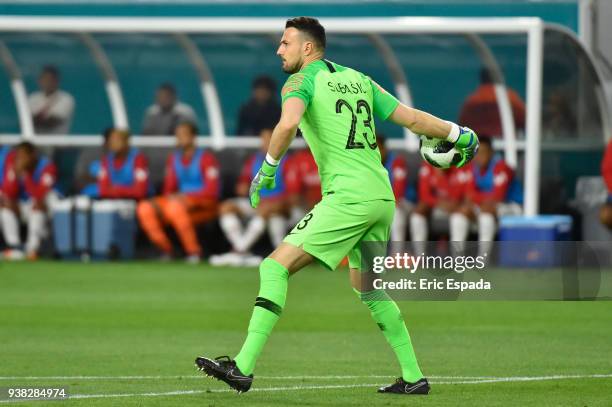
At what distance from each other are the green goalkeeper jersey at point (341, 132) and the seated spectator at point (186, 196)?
1116 cm

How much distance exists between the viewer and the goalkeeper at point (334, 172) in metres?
7.77

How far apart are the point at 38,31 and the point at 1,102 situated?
6.73 ft

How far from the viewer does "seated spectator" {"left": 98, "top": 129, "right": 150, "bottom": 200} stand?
19484 mm

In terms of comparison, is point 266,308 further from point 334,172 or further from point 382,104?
point 382,104

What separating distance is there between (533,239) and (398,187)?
2004mm

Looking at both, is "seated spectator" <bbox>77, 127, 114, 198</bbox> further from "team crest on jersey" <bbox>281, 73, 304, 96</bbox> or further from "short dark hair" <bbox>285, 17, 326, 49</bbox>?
"team crest on jersey" <bbox>281, 73, 304, 96</bbox>

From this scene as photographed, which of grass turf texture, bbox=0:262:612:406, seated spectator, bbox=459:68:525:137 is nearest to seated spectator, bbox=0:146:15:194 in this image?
grass turf texture, bbox=0:262:612:406

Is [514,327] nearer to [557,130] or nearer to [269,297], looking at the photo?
[269,297]

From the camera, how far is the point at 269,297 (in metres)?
7.74

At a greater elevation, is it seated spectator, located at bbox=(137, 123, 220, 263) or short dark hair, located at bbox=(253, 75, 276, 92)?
short dark hair, located at bbox=(253, 75, 276, 92)

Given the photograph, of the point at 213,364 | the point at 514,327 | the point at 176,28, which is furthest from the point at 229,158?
the point at 213,364

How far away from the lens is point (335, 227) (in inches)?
311

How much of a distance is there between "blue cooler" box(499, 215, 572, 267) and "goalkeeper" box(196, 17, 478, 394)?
8.54m

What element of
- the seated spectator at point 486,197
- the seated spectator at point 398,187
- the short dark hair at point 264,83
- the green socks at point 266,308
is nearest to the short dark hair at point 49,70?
the short dark hair at point 264,83
